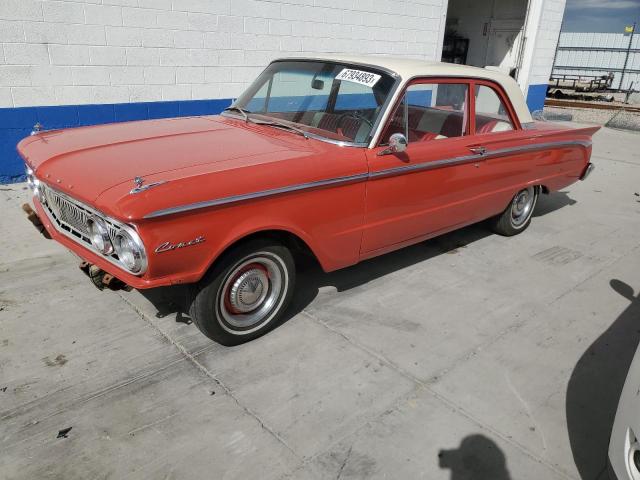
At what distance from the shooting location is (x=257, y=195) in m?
2.80

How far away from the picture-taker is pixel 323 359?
3.07 metres

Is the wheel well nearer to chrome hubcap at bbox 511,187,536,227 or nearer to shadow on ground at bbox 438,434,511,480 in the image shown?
shadow on ground at bbox 438,434,511,480

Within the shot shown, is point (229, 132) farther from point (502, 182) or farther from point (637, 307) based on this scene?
point (637, 307)

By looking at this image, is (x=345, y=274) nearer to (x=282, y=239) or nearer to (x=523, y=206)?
(x=282, y=239)

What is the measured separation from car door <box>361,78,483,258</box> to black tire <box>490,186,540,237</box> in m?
0.80

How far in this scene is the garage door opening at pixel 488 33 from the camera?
41.0 ft

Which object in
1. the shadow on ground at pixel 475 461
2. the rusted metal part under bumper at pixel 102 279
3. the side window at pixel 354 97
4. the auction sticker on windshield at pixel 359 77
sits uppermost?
the auction sticker on windshield at pixel 359 77

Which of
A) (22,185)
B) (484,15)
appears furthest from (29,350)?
(484,15)

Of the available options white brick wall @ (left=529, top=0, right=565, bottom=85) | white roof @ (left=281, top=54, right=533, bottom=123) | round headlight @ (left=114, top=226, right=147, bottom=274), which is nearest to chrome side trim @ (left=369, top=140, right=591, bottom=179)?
white roof @ (left=281, top=54, right=533, bottom=123)

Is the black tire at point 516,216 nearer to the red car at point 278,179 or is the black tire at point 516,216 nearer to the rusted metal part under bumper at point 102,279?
the red car at point 278,179

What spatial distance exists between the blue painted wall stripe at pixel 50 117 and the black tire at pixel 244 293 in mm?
3965

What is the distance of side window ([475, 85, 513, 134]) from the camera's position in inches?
169

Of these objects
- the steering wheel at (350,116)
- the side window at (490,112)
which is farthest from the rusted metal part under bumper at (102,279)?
the side window at (490,112)

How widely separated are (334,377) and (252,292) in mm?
736
